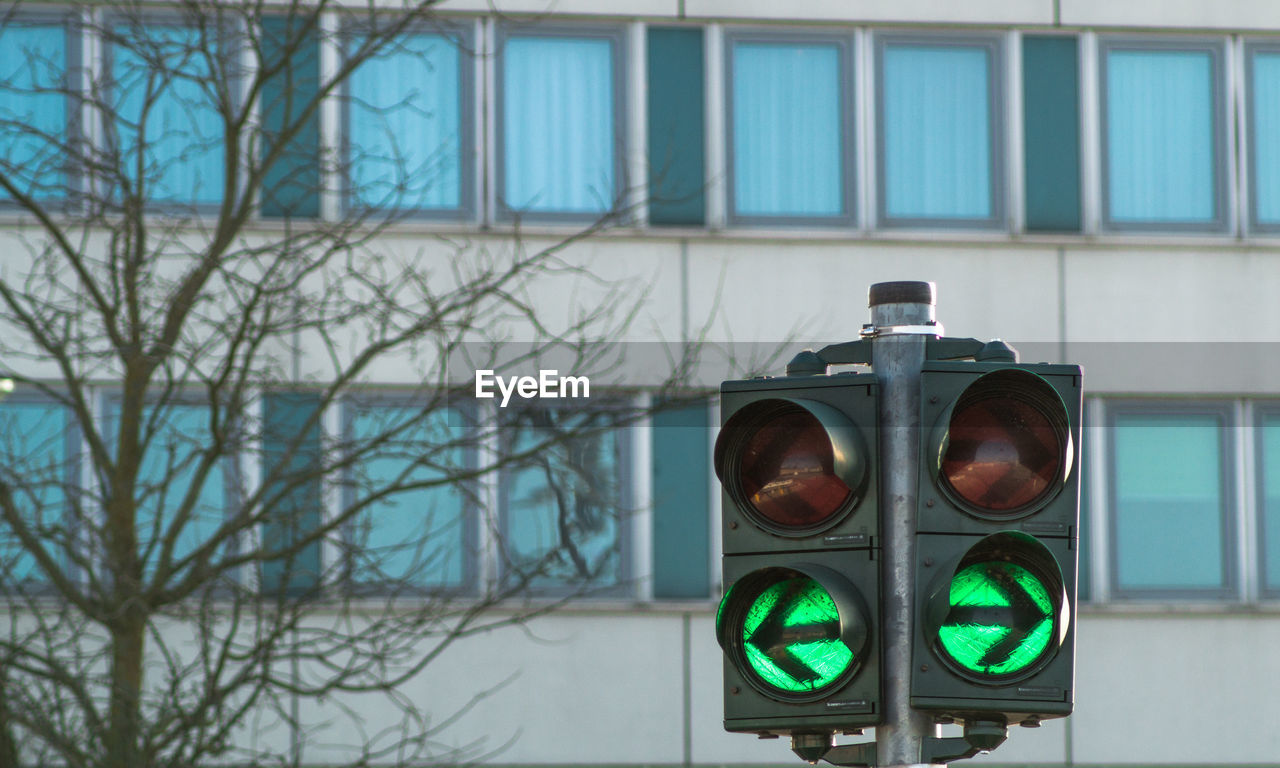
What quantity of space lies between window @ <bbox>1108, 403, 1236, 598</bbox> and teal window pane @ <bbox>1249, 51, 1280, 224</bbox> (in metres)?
2.04

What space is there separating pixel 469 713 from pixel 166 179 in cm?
534

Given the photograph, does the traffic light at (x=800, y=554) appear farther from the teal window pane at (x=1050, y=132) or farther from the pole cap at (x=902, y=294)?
the teal window pane at (x=1050, y=132)

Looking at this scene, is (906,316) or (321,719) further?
(321,719)

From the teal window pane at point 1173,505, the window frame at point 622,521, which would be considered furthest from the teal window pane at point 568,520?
the teal window pane at point 1173,505

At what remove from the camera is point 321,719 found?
1506 centimetres

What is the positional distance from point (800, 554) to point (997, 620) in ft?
1.15

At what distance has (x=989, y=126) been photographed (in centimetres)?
1645

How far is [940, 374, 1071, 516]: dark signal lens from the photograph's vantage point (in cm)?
301

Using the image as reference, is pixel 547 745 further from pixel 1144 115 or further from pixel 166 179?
pixel 1144 115

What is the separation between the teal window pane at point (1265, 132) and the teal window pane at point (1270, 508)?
213cm

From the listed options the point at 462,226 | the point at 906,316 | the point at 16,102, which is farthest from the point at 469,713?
the point at 906,316

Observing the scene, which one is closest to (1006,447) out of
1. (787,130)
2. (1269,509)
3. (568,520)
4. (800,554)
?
(800,554)

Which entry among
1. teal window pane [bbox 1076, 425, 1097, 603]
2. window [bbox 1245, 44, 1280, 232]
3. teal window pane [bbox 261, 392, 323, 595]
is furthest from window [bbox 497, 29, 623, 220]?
window [bbox 1245, 44, 1280, 232]

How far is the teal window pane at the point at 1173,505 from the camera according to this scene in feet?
53.4
